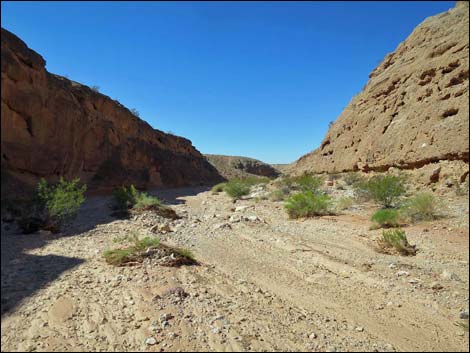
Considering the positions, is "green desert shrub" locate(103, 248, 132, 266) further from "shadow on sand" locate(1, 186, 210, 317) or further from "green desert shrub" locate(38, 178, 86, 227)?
"green desert shrub" locate(38, 178, 86, 227)

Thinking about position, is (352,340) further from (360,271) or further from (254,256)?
(254,256)

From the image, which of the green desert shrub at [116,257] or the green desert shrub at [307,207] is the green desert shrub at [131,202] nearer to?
the green desert shrub at [307,207]

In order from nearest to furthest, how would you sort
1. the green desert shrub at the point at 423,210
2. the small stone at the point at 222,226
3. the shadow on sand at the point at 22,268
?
the shadow on sand at the point at 22,268 → the green desert shrub at the point at 423,210 → the small stone at the point at 222,226

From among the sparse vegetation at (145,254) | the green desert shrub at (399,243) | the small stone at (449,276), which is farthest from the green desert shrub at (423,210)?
the sparse vegetation at (145,254)

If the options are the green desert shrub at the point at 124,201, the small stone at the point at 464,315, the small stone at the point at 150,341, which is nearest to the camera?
the small stone at the point at 150,341

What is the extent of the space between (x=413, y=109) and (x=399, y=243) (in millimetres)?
10320

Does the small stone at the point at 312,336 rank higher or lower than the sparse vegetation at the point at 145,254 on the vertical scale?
lower

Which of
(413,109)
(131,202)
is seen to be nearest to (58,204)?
(131,202)

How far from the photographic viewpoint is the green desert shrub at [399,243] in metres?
5.92

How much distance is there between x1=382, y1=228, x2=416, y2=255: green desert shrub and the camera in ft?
19.4

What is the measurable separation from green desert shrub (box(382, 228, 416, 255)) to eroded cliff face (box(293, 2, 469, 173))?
657 cm

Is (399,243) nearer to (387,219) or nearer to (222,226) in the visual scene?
(387,219)

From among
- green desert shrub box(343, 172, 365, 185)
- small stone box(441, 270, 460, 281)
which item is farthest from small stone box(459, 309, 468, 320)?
green desert shrub box(343, 172, 365, 185)

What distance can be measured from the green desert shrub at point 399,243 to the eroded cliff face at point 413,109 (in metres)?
6.57
